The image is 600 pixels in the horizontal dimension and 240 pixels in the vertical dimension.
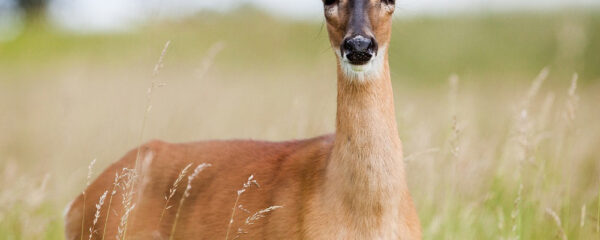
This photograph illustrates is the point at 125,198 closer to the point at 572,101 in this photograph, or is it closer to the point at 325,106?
the point at 572,101

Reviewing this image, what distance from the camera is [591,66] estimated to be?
1742 cm

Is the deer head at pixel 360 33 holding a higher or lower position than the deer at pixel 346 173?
higher

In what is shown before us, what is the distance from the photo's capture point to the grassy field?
17.4 feet

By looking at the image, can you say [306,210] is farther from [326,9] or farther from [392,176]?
[326,9]

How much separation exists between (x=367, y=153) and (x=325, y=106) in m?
3.48

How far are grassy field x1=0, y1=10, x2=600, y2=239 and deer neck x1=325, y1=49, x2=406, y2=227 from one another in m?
0.63

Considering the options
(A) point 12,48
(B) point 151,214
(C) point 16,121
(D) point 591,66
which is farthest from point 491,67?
(B) point 151,214

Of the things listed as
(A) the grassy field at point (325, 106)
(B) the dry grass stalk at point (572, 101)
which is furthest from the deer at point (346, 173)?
(B) the dry grass stalk at point (572, 101)

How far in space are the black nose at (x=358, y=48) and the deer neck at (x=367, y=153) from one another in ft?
0.87

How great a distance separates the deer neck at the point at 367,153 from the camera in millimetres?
3475

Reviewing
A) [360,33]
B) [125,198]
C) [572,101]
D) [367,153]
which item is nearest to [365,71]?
[360,33]

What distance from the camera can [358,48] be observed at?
323 cm

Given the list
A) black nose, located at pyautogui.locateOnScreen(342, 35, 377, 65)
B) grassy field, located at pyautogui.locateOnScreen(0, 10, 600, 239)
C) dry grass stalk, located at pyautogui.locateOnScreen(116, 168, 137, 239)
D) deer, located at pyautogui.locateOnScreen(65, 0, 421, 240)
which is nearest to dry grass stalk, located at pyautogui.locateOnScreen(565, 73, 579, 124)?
grassy field, located at pyautogui.locateOnScreen(0, 10, 600, 239)

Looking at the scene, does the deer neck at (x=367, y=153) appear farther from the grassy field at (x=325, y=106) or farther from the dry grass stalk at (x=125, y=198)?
the dry grass stalk at (x=125, y=198)
